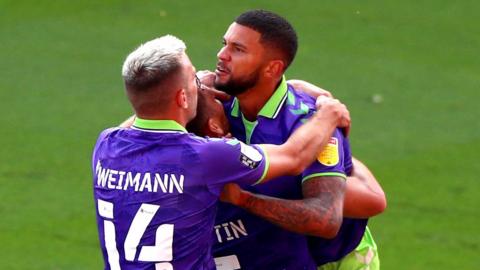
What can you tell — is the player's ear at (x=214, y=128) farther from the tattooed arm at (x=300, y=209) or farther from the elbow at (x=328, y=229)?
the elbow at (x=328, y=229)

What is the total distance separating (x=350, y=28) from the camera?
14.4 m

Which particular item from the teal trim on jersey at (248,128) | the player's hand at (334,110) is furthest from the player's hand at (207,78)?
the player's hand at (334,110)

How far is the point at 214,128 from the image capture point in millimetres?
6191

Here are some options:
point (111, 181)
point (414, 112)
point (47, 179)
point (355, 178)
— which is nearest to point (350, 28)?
point (414, 112)

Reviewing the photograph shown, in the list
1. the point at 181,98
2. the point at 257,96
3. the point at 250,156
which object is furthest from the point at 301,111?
A: the point at 181,98

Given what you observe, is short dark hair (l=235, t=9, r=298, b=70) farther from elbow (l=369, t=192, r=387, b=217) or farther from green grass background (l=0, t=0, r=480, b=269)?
green grass background (l=0, t=0, r=480, b=269)

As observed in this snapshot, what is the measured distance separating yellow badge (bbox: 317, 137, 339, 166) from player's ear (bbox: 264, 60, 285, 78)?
0.46 metres

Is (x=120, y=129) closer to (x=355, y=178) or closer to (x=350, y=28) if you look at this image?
(x=355, y=178)

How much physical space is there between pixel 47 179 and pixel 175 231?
17.4 ft

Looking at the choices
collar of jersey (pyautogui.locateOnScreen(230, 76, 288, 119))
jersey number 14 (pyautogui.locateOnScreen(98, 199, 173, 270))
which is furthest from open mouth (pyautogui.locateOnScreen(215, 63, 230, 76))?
jersey number 14 (pyautogui.locateOnScreen(98, 199, 173, 270))

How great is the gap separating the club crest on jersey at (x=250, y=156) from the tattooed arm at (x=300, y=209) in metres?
0.15

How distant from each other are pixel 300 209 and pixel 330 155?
14.0 inches

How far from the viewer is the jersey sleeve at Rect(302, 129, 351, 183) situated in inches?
238

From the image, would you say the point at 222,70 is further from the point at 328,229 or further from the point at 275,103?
the point at 328,229
